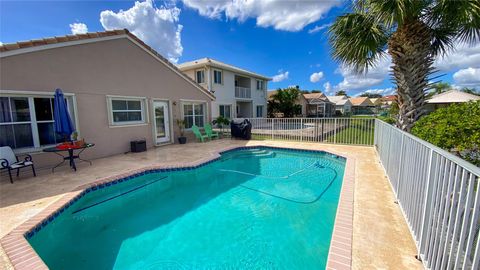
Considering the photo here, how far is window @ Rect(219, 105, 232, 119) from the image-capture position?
20.3m

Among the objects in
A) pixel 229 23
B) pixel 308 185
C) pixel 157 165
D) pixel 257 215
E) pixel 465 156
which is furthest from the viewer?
pixel 229 23

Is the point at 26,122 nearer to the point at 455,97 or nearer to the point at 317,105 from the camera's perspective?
the point at 455,97

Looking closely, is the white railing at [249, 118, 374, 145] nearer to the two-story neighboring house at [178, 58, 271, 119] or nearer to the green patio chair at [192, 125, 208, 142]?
the green patio chair at [192, 125, 208, 142]

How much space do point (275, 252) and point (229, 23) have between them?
637 inches

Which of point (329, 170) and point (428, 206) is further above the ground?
point (428, 206)

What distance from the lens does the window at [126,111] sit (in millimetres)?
8986

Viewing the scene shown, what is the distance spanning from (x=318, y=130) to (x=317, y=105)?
31029 mm

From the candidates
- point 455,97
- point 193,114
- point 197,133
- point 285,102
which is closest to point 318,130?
point 197,133

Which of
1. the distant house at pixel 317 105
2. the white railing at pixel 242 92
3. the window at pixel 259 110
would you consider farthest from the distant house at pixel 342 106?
the white railing at pixel 242 92

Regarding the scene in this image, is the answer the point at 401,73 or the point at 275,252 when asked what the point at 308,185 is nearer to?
the point at 275,252

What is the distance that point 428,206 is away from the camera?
92.7 inches

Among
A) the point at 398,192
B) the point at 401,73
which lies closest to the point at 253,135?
the point at 401,73

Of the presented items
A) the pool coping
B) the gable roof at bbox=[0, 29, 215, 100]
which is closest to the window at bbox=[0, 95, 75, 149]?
the gable roof at bbox=[0, 29, 215, 100]

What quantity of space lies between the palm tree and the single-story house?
8.51m
